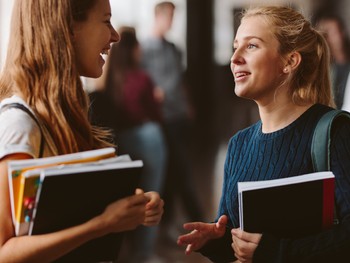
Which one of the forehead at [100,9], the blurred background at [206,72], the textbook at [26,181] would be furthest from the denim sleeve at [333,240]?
the blurred background at [206,72]

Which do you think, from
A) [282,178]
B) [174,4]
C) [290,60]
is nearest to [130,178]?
[282,178]

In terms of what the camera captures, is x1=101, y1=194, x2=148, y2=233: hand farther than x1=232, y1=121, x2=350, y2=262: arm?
No

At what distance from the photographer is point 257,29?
163cm

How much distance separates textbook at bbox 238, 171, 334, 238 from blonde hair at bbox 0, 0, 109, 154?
1.37 ft

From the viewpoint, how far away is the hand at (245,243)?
152cm

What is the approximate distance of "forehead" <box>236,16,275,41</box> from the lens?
162 centimetres

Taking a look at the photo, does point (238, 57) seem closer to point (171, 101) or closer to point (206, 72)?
point (171, 101)

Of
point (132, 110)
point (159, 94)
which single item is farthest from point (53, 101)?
point (159, 94)

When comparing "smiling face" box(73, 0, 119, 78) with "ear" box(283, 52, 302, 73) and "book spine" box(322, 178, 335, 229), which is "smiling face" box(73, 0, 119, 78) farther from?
"book spine" box(322, 178, 335, 229)

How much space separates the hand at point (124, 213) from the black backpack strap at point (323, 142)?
427mm

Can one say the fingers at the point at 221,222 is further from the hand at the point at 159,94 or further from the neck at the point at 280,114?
the hand at the point at 159,94

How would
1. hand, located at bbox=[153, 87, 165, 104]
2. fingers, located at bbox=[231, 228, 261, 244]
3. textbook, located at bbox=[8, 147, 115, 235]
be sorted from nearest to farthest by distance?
textbook, located at bbox=[8, 147, 115, 235], fingers, located at bbox=[231, 228, 261, 244], hand, located at bbox=[153, 87, 165, 104]

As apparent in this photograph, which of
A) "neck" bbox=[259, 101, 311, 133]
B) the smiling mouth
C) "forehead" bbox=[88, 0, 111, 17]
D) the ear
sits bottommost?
"neck" bbox=[259, 101, 311, 133]

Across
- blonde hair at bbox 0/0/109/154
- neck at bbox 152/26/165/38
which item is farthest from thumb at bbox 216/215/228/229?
neck at bbox 152/26/165/38
